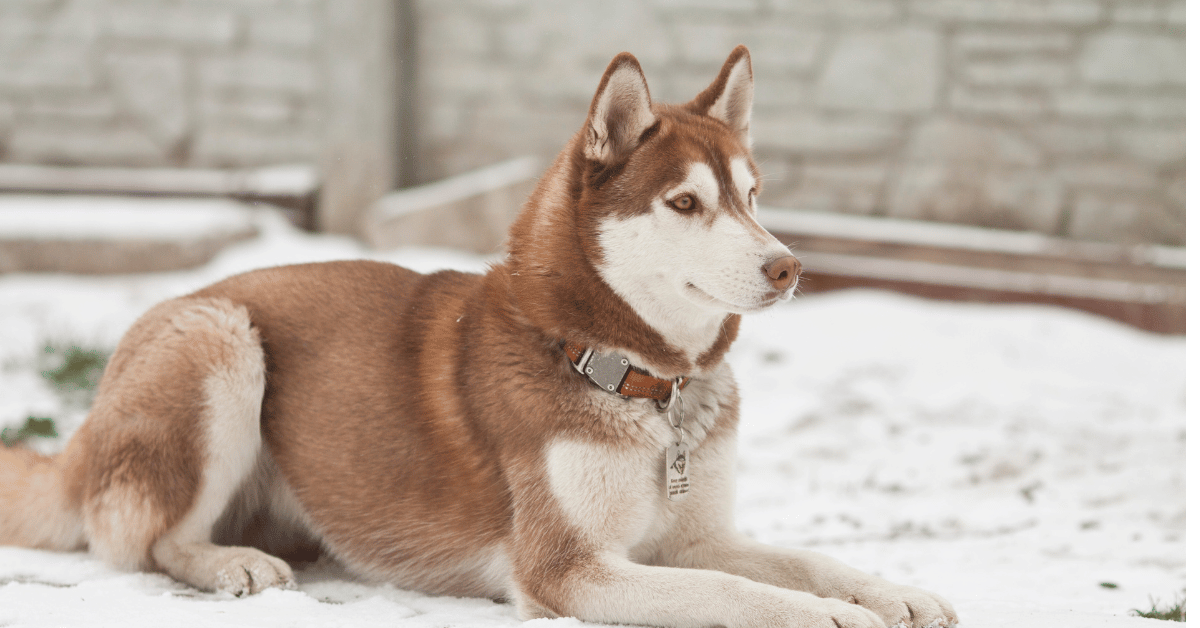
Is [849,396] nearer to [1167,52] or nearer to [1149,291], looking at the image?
[1149,291]

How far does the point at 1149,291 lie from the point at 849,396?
224 cm

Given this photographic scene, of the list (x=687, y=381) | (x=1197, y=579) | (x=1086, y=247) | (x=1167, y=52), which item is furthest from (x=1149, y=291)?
(x=687, y=381)

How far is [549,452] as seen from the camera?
2307 millimetres

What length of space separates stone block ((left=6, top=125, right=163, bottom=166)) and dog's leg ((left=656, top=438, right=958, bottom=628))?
574 cm

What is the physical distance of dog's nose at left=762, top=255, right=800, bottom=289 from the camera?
2215mm

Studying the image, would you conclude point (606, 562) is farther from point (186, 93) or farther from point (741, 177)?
point (186, 93)

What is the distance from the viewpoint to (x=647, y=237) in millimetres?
2340

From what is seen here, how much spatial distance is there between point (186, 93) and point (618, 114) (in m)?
5.35

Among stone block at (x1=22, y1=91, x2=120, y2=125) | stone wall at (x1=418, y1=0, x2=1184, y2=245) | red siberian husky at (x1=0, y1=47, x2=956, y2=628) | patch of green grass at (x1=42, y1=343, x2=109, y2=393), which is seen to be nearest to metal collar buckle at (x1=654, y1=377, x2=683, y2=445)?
red siberian husky at (x1=0, y1=47, x2=956, y2=628)

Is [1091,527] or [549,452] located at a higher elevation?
[549,452]

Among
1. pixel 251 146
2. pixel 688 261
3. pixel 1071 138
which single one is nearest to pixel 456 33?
pixel 251 146

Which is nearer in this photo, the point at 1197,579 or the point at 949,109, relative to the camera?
the point at 1197,579

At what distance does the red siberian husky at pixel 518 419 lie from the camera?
89.7 inches

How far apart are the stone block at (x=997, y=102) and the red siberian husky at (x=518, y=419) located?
153 inches
